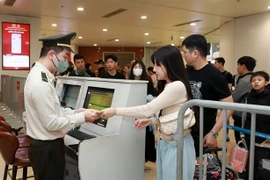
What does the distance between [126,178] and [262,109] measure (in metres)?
1.31

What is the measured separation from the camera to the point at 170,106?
5.79 feet

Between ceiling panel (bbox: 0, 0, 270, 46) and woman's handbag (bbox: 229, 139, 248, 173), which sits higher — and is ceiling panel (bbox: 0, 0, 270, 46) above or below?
above

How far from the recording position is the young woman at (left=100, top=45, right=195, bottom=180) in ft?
5.60

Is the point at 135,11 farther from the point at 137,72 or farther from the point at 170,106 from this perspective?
the point at 170,106

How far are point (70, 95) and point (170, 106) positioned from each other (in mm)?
1461

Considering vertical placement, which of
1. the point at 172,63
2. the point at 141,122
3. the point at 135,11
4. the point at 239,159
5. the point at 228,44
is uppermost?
the point at 135,11

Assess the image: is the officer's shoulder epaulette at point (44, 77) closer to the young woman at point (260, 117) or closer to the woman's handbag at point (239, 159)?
the woman's handbag at point (239, 159)

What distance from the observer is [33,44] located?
26.3ft

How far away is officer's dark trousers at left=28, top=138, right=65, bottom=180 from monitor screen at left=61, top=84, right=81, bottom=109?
81 cm

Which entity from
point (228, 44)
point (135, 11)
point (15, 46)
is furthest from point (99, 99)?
point (228, 44)

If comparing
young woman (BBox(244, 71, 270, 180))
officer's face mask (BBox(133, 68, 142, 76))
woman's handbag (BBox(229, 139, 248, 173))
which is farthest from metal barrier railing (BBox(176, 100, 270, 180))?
officer's face mask (BBox(133, 68, 142, 76))

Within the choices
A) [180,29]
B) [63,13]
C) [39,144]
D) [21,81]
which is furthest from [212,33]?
[39,144]

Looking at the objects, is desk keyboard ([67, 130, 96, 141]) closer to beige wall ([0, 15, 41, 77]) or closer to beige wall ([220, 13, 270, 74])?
beige wall ([0, 15, 41, 77])

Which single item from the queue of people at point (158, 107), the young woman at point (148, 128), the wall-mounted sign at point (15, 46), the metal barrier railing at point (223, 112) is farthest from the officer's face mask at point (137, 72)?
the wall-mounted sign at point (15, 46)
